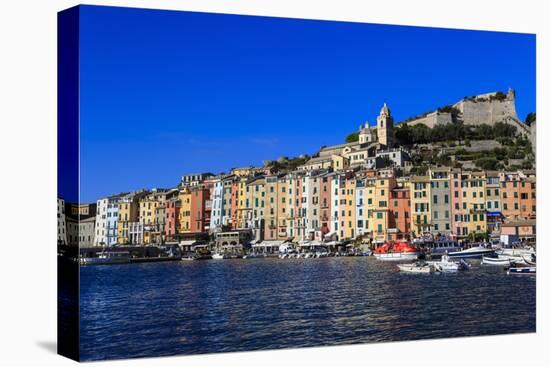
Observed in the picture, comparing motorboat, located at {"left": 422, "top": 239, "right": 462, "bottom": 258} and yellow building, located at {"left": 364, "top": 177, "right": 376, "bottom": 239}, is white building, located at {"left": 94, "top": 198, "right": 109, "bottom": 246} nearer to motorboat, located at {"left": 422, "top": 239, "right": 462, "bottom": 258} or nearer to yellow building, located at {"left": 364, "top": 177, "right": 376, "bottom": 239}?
yellow building, located at {"left": 364, "top": 177, "right": 376, "bottom": 239}

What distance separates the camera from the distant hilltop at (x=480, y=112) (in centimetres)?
1204

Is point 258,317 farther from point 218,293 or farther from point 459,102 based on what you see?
point 459,102

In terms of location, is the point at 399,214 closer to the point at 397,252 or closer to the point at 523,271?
the point at 397,252

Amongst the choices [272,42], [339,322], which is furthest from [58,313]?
[272,42]

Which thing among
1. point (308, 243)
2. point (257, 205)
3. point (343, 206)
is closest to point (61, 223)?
point (257, 205)

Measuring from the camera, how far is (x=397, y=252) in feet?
43.3

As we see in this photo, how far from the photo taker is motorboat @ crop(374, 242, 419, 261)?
12945 millimetres

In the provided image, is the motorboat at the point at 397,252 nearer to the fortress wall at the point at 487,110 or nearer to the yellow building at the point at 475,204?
the yellow building at the point at 475,204

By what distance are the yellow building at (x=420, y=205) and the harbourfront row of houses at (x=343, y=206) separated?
0.01 meters

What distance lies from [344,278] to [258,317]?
9.92ft

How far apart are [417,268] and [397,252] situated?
35 cm

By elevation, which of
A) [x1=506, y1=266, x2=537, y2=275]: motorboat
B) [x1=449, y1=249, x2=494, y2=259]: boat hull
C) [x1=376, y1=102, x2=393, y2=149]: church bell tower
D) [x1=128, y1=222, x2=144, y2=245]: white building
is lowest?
[x1=506, y1=266, x2=537, y2=275]: motorboat

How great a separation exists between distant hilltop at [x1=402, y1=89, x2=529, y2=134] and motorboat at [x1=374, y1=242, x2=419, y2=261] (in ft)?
5.77

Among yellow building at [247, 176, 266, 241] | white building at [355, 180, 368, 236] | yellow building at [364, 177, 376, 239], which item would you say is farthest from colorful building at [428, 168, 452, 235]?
yellow building at [247, 176, 266, 241]
